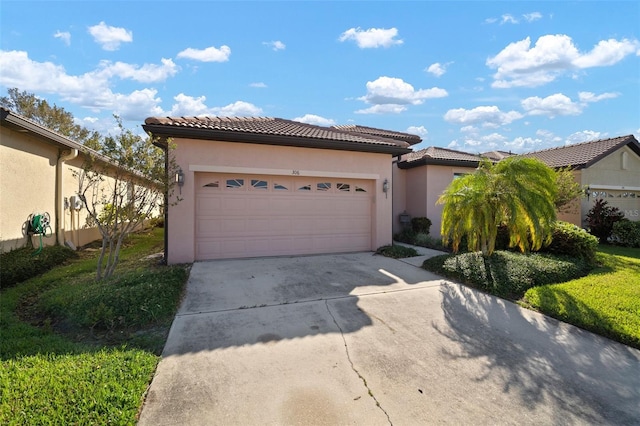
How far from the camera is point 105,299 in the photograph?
4.48 m

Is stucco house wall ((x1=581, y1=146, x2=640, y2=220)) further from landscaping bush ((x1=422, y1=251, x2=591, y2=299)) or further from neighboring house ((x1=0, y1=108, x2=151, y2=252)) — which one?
neighboring house ((x1=0, y1=108, x2=151, y2=252))

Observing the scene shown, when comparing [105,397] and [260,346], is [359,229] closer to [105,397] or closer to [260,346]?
[260,346]

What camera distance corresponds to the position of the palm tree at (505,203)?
675cm

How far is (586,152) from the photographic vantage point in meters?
15.8

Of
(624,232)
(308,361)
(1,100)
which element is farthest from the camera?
(1,100)

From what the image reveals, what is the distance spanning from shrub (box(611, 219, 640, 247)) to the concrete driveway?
37.3ft

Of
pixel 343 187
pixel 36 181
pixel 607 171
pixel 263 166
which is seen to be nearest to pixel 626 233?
pixel 607 171

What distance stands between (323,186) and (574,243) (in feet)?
22.9

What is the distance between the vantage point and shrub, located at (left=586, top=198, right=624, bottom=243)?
1309 cm

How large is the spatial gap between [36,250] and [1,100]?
23754 mm

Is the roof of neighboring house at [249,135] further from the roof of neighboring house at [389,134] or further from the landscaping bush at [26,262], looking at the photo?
the roof of neighboring house at [389,134]

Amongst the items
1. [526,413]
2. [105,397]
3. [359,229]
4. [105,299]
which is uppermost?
[359,229]

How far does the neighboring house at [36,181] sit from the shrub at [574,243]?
10.9 metres

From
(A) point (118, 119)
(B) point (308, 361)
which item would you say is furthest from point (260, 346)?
(A) point (118, 119)
